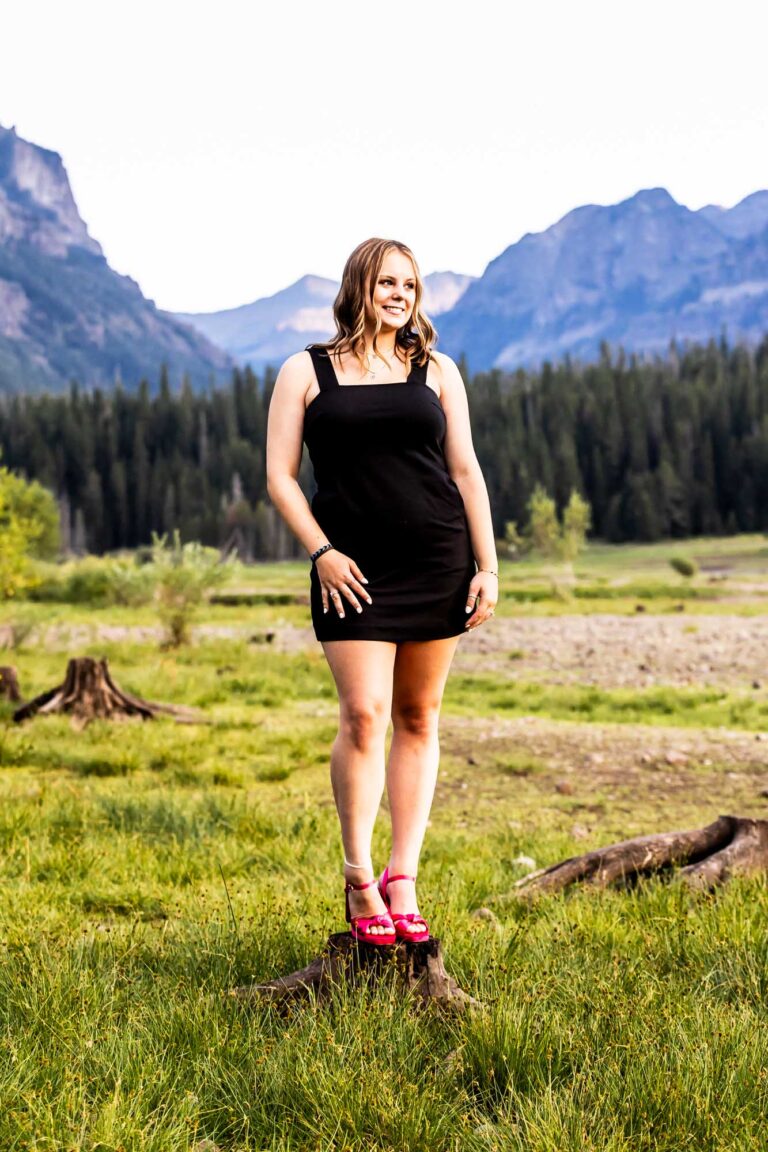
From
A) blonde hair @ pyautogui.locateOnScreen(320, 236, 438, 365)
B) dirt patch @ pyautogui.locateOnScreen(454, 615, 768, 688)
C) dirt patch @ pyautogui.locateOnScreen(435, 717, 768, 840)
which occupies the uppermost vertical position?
blonde hair @ pyautogui.locateOnScreen(320, 236, 438, 365)

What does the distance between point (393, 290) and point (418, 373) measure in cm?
30

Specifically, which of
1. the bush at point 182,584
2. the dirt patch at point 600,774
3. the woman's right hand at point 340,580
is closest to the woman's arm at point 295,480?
the woman's right hand at point 340,580

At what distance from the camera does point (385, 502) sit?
12.5 feet

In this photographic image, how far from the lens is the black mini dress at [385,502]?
3.79m

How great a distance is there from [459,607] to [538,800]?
5.18m

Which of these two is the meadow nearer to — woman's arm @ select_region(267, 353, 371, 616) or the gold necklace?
woman's arm @ select_region(267, 353, 371, 616)

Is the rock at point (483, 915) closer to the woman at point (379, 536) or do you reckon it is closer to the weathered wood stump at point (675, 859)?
the weathered wood stump at point (675, 859)

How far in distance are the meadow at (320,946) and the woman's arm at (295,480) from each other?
4.33 ft

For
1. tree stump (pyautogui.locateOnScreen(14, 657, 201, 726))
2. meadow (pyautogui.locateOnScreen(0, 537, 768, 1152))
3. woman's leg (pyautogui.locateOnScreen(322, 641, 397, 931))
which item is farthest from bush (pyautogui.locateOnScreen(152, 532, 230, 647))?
woman's leg (pyautogui.locateOnScreen(322, 641, 397, 931))

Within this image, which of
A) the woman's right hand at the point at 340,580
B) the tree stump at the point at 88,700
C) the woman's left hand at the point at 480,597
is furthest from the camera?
the tree stump at the point at 88,700

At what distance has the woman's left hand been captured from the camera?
3980 millimetres

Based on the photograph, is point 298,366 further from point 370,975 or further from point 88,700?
point 88,700

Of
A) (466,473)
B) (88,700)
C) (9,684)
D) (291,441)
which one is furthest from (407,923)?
(9,684)

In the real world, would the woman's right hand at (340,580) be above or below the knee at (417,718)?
above
